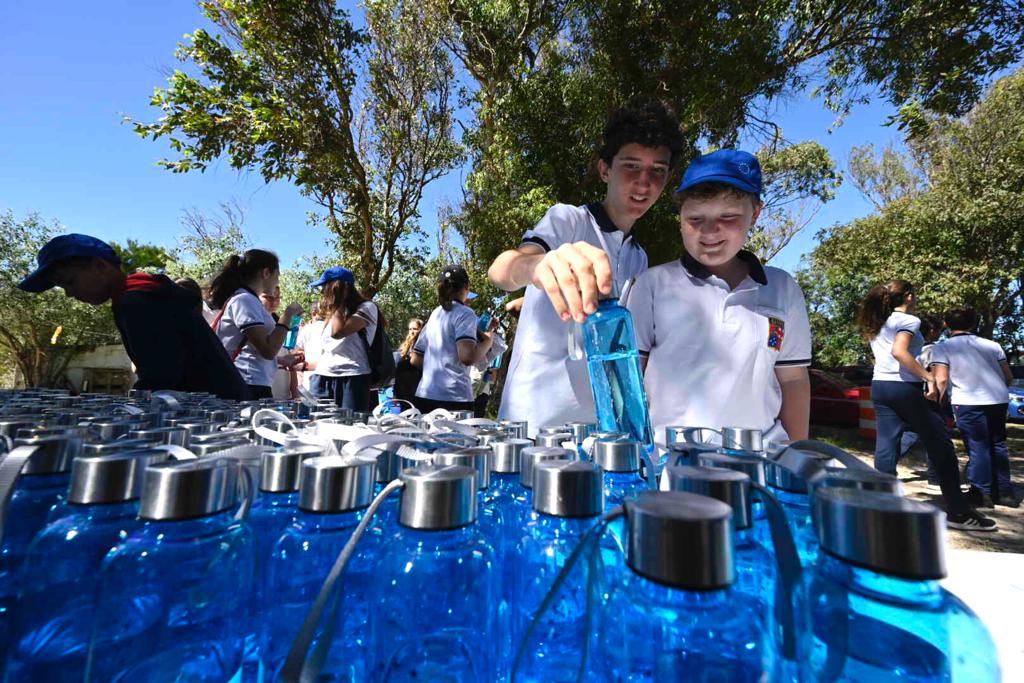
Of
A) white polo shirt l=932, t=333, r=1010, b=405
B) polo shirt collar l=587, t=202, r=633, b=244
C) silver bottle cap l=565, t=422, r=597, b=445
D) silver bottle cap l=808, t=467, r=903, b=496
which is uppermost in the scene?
polo shirt collar l=587, t=202, r=633, b=244

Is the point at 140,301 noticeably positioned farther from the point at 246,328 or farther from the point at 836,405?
the point at 836,405

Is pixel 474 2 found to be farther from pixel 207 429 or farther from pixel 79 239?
pixel 207 429

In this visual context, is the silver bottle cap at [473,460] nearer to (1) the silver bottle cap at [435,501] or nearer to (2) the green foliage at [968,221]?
(1) the silver bottle cap at [435,501]

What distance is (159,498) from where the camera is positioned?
1.63 feet

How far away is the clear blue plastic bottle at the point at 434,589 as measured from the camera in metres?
0.50

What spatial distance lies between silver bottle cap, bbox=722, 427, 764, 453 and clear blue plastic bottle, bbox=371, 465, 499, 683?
2.09 ft

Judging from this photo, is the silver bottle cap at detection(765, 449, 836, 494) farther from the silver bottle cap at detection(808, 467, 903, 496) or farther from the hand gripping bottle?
the hand gripping bottle

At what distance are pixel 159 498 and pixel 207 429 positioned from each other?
61cm

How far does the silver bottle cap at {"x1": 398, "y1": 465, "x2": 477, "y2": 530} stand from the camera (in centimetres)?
49

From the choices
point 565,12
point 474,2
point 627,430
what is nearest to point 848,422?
point 565,12

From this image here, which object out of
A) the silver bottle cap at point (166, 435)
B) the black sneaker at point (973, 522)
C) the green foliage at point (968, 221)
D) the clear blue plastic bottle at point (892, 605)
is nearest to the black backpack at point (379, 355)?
the silver bottle cap at point (166, 435)

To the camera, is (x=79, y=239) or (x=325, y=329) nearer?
(x=79, y=239)

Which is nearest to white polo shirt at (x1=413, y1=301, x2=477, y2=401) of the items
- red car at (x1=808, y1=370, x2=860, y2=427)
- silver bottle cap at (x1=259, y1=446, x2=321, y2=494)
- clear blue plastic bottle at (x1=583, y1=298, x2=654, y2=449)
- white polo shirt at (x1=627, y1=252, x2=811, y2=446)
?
white polo shirt at (x1=627, y1=252, x2=811, y2=446)

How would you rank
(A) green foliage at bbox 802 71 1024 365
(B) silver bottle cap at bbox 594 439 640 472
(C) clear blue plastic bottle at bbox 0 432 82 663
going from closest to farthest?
(C) clear blue plastic bottle at bbox 0 432 82 663
(B) silver bottle cap at bbox 594 439 640 472
(A) green foliage at bbox 802 71 1024 365
